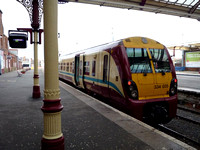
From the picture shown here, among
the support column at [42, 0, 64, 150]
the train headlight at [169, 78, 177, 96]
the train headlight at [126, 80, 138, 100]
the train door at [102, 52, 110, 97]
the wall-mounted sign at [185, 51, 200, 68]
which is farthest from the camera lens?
the wall-mounted sign at [185, 51, 200, 68]

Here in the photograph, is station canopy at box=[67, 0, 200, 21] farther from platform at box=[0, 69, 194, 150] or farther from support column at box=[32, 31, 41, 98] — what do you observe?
platform at box=[0, 69, 194, 150]

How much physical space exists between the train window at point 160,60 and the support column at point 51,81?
3.99 m

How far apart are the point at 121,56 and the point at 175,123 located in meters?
3.36

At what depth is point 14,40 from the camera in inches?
272

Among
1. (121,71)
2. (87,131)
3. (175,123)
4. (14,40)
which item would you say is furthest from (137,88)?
(14,40)

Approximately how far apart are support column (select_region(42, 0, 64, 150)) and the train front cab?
292cm

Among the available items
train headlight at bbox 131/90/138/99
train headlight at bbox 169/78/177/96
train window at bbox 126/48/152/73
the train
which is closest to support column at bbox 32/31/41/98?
the train

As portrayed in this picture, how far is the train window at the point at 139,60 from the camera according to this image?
5.46 meters

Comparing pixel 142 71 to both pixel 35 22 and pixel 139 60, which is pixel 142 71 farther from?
pixel 35 22

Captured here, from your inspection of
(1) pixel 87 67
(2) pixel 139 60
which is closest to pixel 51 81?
(2) pixel 139 60

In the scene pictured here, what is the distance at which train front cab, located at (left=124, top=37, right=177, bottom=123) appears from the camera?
5.16 m

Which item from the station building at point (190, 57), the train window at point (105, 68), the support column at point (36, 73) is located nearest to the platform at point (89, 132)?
the train window at point (105, 68)

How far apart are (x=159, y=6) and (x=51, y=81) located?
33.3 ft

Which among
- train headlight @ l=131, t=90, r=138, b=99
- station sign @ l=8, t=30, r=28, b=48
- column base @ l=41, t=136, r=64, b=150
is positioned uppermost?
station sign @ l=8, t=30, r=28, b=48
